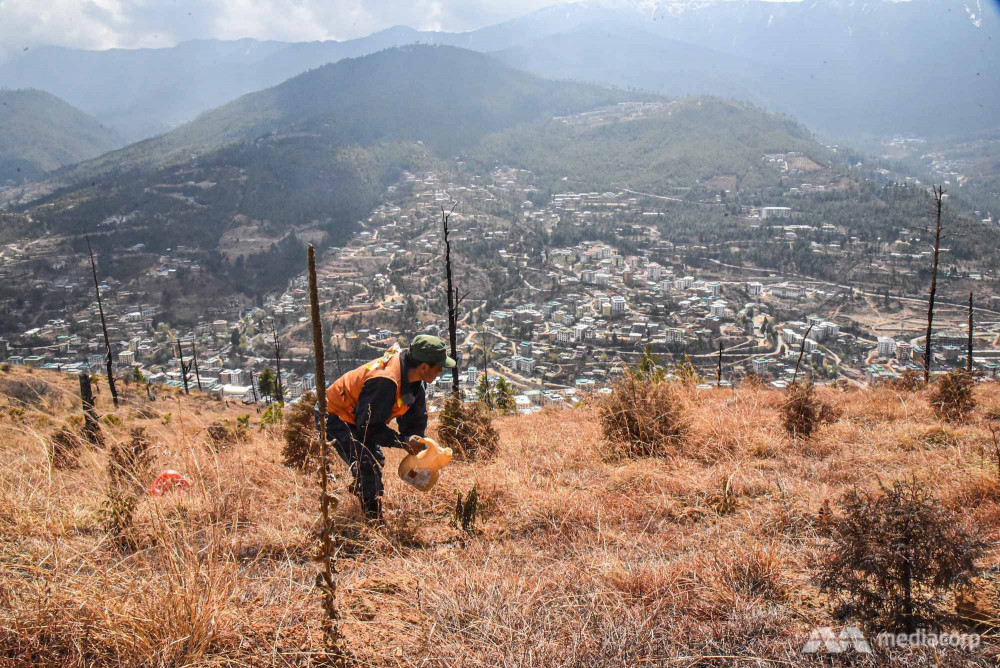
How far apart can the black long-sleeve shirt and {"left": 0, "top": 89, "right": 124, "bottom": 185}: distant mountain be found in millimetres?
131048

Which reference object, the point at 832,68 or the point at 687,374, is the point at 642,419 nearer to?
the point at 687,374

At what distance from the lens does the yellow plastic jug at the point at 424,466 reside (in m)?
2.19

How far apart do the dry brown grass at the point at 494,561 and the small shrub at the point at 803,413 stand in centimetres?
16

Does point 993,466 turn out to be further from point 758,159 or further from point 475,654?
point 758,159

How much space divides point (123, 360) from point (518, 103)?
112m

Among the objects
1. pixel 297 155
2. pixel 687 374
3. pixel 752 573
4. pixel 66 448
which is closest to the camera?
pixel 752 573

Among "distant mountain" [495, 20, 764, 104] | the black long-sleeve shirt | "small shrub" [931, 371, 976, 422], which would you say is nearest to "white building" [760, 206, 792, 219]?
"small shrub" [931, 371, 976, 422]

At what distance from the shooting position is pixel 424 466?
Answer: 220cm

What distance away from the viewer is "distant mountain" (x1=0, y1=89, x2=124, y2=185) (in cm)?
10800

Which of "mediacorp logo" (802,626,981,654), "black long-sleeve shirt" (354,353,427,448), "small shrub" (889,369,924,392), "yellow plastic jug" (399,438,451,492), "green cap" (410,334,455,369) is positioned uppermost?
"green cap" (410,334,455,369)

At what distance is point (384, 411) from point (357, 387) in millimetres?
188

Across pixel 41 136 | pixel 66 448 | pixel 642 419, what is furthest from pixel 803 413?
pixel 41 136

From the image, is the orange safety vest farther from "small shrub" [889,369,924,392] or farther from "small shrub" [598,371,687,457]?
"small shrub" [889,369,924,392]

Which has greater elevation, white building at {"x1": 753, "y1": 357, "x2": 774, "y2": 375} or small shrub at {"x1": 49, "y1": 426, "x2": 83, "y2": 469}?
small shrub at {"x1": 49, "y1": 426, "x2": 83, "y2": 469}
